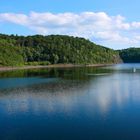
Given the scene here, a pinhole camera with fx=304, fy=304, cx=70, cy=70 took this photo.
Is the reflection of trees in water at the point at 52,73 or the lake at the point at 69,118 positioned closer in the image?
the lake at the point at 69,118

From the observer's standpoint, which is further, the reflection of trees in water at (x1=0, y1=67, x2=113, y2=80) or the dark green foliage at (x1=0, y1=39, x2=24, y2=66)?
the dark green foliage at (x1=0, y1=39, x2=24, y2=66)

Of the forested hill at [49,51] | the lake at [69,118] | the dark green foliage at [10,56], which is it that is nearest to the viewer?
the lake at [69,118]

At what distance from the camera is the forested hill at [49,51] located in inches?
4781

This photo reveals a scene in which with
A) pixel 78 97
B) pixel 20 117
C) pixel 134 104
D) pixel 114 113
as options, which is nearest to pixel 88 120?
pixel 114 113

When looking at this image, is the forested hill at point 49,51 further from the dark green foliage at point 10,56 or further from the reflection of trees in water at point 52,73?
the reflection of trees in water at point 52,73

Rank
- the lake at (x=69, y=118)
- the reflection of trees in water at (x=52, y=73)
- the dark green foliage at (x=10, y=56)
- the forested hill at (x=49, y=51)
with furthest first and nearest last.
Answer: the forested hill at (x=49, y=51) → the dark green foliage at (x=10, y=56) → the reflection of trees in water at (x=52, y=73) → the lake at (x=69, y=118)

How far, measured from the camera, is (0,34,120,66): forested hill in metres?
121

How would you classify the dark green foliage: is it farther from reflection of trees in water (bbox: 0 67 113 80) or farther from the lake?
the lake

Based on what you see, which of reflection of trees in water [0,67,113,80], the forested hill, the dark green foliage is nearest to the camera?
reflection of trees in water [0,67,113,80]

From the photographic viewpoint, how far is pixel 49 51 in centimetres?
14088

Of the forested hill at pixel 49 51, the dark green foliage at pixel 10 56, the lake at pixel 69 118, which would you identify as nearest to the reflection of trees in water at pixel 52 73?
the dark green foliage at pixel 10 56

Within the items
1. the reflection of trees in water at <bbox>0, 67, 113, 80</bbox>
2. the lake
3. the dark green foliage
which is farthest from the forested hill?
the lake

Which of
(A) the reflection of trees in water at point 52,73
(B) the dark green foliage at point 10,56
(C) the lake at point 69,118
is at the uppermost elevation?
(B) the dark green foliage at point 10,56

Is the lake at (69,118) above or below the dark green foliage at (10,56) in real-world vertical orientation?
below
